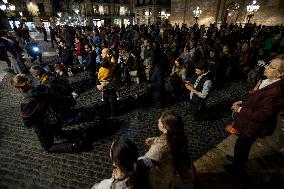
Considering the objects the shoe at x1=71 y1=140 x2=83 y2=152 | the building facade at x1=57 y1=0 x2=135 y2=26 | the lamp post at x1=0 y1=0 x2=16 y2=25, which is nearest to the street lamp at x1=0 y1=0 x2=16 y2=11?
the lamp post at x1=0 y1=0 x2=16 y2=25

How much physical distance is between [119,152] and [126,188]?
357 millimetres

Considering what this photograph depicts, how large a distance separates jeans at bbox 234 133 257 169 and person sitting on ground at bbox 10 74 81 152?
3244 millimetres

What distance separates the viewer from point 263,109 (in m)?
2.85

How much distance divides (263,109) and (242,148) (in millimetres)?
822

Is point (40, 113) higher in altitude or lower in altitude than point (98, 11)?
lower

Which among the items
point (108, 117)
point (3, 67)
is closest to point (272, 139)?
point (108, 117)

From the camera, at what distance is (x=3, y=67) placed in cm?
1191

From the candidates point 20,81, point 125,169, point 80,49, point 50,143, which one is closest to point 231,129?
point 125,169

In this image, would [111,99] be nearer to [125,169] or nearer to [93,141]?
[93,141]

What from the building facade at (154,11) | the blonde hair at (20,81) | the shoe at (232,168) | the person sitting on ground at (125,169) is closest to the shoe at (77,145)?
the blonde hair at (20,81)

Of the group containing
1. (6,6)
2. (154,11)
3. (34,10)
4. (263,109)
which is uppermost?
(154,11)

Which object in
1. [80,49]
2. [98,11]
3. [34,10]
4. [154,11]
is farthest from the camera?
[98,11]

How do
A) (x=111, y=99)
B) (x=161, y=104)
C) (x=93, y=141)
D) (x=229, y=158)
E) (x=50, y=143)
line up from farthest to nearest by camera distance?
(x=161, y=104)
(x=111, y=99)
(x=93, y=141)
(x=50, y=143)
(x=229, y=158)

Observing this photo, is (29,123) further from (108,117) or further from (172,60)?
(172,60)
